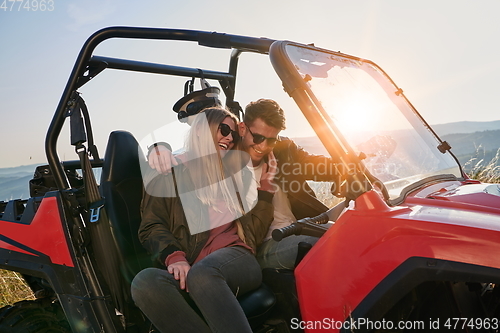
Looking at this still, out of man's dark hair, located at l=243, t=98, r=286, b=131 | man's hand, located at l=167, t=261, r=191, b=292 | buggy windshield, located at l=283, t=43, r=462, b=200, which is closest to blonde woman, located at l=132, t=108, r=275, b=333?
man's hand, located at l=167, t=261, r=191, b=292

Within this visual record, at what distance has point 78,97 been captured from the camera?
95.2 inches

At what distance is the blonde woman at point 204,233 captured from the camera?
6.55ft

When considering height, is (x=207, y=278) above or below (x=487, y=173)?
above

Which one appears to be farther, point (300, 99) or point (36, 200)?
point (36, 200)

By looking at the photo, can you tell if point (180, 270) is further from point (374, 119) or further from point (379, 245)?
point (374, 119)

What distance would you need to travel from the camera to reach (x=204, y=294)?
6.42 feet

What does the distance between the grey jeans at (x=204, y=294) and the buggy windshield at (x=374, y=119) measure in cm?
79

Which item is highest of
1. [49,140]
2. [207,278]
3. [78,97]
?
[78,97]

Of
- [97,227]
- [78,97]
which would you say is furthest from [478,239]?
[78,97]

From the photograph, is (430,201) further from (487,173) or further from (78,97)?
(487,173)

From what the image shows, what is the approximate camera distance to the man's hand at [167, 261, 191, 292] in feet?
6.82

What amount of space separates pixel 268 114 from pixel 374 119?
581mm

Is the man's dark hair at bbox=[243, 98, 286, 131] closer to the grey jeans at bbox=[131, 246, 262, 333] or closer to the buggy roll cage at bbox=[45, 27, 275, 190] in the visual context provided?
the buggy roll cage at bbox=[45, 27, 275, 190]

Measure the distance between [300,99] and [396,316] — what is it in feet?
3.25
